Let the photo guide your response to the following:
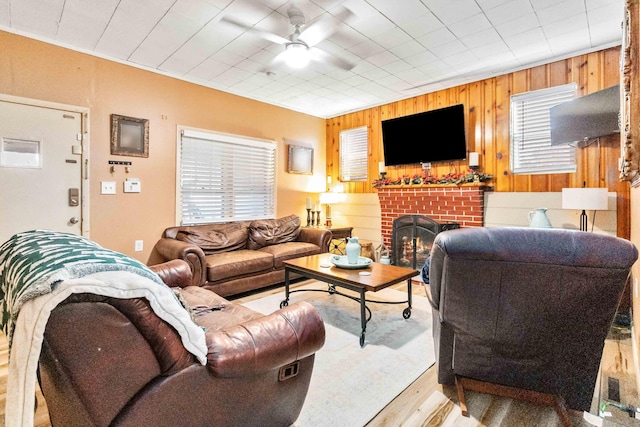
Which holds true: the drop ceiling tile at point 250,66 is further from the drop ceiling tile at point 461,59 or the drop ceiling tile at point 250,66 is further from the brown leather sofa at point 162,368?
the brown leather sofa at point 162,368

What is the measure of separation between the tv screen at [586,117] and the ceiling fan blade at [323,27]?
240 centimetres

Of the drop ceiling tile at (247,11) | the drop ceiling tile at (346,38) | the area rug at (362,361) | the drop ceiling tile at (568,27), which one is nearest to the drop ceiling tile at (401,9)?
the drop ceiling tile at (346,38)

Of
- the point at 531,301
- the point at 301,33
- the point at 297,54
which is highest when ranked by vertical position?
the point at 301,33

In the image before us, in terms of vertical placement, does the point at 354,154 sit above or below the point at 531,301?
above

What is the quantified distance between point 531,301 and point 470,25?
100 inches

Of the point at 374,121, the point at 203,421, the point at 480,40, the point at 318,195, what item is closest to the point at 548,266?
the point at 203,421

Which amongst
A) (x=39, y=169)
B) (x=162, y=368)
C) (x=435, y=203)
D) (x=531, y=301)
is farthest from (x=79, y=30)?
(x=435, y=203)

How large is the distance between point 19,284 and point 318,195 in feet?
17.0

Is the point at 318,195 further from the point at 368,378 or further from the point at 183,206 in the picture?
the point at 368,378

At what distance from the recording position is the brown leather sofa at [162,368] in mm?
929

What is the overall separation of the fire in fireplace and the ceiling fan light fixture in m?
2.79

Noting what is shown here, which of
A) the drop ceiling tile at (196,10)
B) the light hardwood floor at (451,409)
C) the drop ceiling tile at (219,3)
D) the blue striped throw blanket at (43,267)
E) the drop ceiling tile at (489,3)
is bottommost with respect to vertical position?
the light hardwood floor at (451,409)

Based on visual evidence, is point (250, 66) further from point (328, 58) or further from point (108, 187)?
point (108, 187)

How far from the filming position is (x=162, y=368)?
1109 mm
